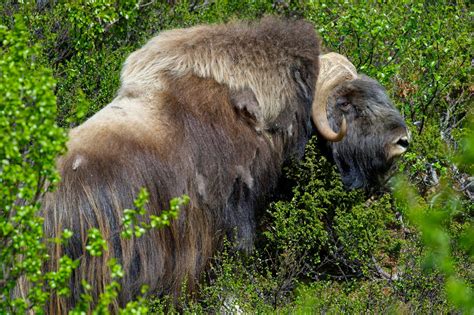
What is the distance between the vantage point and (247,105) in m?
4.23

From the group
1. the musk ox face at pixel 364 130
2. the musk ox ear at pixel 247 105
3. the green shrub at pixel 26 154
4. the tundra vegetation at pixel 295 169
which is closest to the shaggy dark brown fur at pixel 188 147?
the musk ox ear at pixel 247 105

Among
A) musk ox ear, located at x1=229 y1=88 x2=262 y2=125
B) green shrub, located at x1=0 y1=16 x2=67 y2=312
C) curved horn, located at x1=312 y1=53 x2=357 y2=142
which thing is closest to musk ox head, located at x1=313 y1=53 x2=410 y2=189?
curved horn, located at x1=312 y1=53 x2=357 y2=142

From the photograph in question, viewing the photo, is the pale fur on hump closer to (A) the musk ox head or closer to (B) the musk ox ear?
(B) the musk ox ear

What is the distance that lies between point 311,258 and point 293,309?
2.69 ft

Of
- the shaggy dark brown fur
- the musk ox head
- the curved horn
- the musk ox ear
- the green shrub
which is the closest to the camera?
the green shrub

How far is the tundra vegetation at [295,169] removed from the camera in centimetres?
252

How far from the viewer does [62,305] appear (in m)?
3.66

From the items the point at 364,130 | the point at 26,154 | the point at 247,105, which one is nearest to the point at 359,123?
the point at 364,130

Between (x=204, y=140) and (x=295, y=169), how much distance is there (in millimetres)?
758

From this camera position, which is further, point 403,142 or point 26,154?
point 403,142

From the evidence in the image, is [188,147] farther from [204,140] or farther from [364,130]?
[364,130]

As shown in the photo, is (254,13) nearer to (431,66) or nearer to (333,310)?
(431,66)

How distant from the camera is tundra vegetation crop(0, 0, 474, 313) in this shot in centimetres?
252

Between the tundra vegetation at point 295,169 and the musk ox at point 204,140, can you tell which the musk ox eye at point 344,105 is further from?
the tundra vegetation at point 295,169
